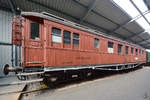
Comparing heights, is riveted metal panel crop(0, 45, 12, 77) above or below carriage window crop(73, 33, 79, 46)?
below

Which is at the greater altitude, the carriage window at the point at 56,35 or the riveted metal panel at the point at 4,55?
the carriage window at the point at 56,35

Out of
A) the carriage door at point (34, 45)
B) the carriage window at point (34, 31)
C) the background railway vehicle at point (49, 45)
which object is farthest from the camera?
the carriage window at point (34, 31)

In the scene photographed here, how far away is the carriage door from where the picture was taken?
3.38 metres

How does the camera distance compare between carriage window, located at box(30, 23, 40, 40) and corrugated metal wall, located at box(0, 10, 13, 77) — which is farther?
corrugated metal wall, located at box(0, 10, 13, 77)

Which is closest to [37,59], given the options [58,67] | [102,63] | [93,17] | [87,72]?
[58,67]

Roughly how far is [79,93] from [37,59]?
2.46 metres

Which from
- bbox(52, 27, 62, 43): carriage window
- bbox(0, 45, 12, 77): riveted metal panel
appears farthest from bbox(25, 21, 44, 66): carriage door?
bbox(0, 45, 12, 77): riveted metal panel

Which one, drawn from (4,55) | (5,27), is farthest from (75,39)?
(5,27)

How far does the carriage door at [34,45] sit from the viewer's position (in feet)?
11.1

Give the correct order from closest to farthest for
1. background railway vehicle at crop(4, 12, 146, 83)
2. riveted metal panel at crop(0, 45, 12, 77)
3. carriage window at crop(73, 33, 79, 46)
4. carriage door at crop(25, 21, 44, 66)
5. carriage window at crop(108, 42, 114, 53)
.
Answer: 1. background railway vehicle at crop(4, 12, 146, 83)
2. carriage door at crop(25, 21, 44, 66)
3. carriage window at crop(73, 33, 79, 46)
4. carriage window at crop(108, 42, 114, 53)
5. riveted metal panel at crop(0, 45, 12, 77)

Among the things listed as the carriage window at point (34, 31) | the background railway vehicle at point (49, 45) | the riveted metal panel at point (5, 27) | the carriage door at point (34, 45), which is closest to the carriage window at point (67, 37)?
the background railway vehicle at point (49, 45)

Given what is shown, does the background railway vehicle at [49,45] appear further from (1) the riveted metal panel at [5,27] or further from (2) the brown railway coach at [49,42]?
(1) the riveted metal panel at [5,27]

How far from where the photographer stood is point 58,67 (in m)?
3.42

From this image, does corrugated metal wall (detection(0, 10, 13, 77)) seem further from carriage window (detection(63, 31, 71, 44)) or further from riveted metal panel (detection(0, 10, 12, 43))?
carriage window (detection(63, 31, 71, 44))
